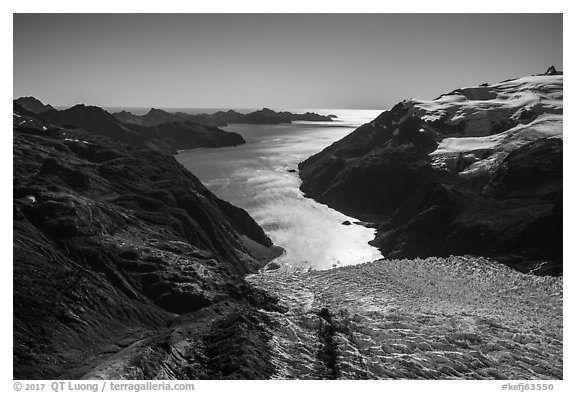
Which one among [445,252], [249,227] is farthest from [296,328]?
[249,227]

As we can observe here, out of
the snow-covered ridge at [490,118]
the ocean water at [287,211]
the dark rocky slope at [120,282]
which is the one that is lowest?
the ocean water at [287,211]

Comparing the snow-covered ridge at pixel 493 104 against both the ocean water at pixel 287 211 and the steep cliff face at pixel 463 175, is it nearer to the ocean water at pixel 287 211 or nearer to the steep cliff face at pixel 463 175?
the steep cliff face at pixel 463 175

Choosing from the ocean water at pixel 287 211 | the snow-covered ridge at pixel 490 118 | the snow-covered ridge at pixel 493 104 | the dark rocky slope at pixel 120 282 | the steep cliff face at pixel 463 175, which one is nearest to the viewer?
the dark rocky slope at pixel 120 282

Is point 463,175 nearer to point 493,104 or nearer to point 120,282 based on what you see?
point 493,104

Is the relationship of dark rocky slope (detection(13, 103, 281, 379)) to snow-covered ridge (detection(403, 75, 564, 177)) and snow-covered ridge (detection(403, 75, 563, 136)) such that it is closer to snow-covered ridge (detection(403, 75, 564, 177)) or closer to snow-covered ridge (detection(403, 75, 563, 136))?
snow-covered ridge (detection(403, 75, 564, 177))

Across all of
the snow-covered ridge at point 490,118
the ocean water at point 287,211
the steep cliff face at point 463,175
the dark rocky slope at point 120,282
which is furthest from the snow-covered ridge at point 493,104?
the dark rocky slope at point 120,282

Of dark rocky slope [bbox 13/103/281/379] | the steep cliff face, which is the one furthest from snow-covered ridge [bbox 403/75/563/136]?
dark rocky slope [bbox 13/103/281/379]

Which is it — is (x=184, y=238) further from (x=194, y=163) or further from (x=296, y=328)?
(x=194, y=163)

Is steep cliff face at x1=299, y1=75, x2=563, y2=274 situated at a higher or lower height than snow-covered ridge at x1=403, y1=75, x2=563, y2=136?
lower
